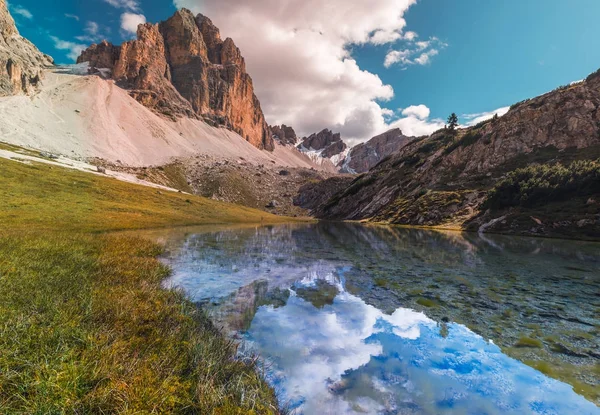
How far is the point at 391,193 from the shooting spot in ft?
466

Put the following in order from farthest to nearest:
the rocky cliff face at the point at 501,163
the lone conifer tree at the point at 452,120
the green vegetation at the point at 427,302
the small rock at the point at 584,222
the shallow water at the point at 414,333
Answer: the lone conifer tree at the point at 452,120
the rocky cliff face at the point at 501,163
the small rock at the point at 584,222
the green vegetation at the point at 427,302
the shallow water at the point at 414,333

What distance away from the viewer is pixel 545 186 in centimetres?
7344

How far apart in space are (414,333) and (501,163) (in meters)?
122

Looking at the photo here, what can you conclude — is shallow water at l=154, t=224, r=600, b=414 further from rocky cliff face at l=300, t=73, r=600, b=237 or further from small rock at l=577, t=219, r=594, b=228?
rocky cliff face at l=300, t=73, r=600, b=237

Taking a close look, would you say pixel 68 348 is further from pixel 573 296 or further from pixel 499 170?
pixel 499 170

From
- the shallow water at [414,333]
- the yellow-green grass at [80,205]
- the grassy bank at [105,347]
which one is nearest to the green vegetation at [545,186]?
the shallow water at [414,333]

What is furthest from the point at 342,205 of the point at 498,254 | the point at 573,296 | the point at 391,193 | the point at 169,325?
the point at 169,325

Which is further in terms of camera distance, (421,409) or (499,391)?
(499,391)

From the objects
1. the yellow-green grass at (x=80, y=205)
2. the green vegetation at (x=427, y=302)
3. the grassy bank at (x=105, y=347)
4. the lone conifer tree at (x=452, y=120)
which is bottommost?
the yellow-green grass at (x=80, y=205)

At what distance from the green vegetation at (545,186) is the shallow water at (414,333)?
5916 cm

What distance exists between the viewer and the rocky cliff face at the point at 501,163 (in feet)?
250

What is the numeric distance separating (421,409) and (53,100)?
866ft

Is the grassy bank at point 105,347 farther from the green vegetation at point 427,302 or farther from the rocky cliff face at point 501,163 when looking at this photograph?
the rocky cliff face at point 501,163

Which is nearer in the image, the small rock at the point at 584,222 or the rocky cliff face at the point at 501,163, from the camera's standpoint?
the small rock at the point at 584,222
